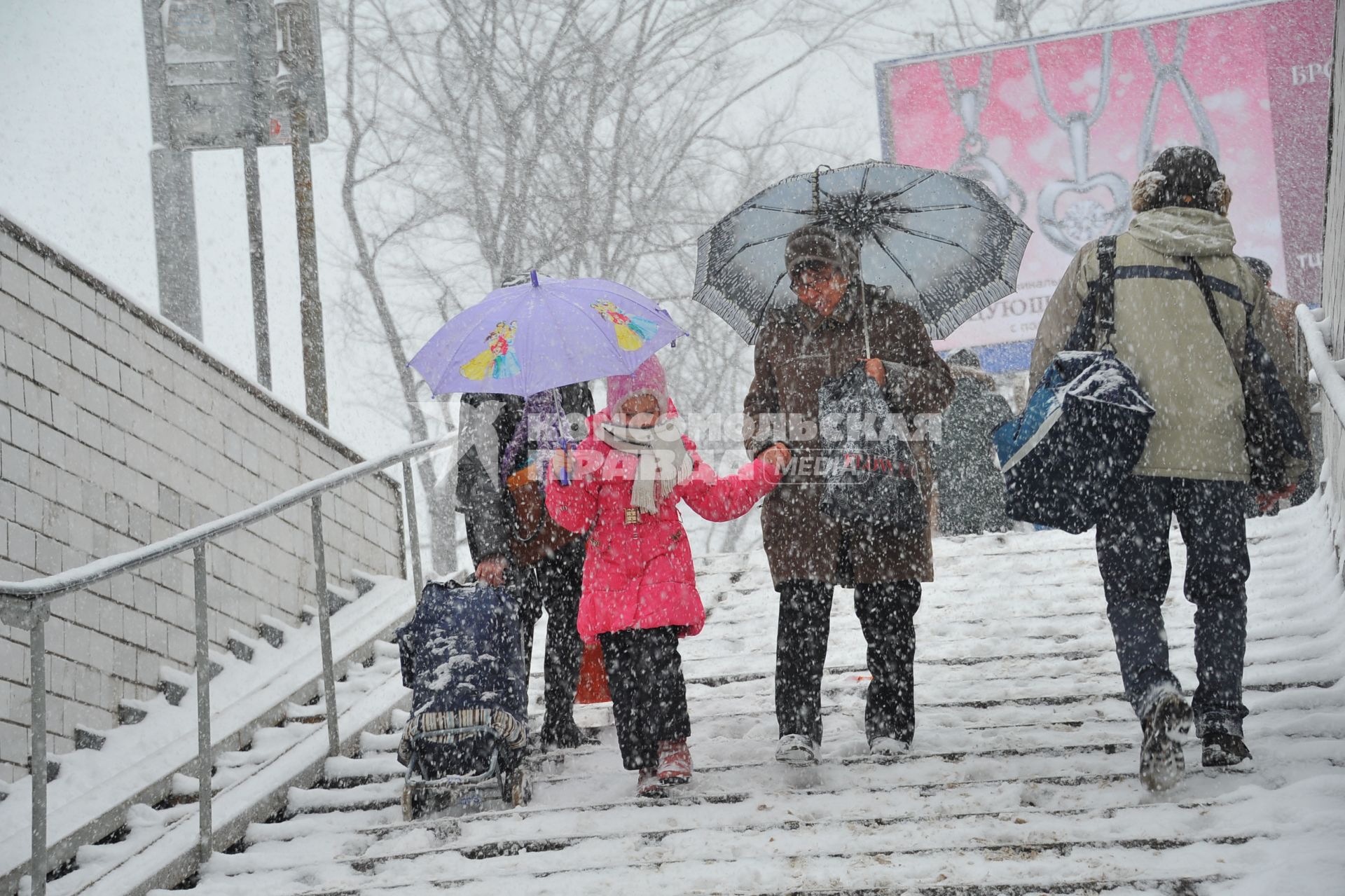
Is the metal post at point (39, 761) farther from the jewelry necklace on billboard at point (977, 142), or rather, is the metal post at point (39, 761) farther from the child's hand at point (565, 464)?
the jewelry necklace on billboard at point (977, 142)

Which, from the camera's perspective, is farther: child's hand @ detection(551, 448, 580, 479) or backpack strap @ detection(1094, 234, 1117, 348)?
child's hand @ detection(551, 448, 580, 479)

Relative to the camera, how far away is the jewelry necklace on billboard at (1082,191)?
1427 cm

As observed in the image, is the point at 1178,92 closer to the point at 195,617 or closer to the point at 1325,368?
the point at 1325,368

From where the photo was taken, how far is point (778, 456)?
3830 millimetres

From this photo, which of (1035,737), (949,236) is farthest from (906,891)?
(949,236)

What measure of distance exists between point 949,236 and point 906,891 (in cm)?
243

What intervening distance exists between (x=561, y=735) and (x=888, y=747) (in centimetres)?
120

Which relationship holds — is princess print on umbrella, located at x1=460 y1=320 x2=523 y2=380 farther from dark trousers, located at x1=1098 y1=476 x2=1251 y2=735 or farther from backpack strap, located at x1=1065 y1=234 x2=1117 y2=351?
dark trousers, located at x1=1098 y1=476 x2=1251 y2=735

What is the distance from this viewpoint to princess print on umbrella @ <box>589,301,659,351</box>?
416 cm

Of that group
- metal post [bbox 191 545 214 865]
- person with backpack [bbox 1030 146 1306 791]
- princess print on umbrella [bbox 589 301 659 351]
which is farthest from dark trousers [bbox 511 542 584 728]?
person with backpack [bbox 1030 146 1306 791]

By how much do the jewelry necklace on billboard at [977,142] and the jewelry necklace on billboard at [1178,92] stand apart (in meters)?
1.45

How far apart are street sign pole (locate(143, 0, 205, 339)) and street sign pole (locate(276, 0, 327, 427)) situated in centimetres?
74

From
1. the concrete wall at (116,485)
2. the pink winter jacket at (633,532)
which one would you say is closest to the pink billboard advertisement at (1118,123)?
the concrete wall at (116,485)

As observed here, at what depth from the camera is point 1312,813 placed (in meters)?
3.03
